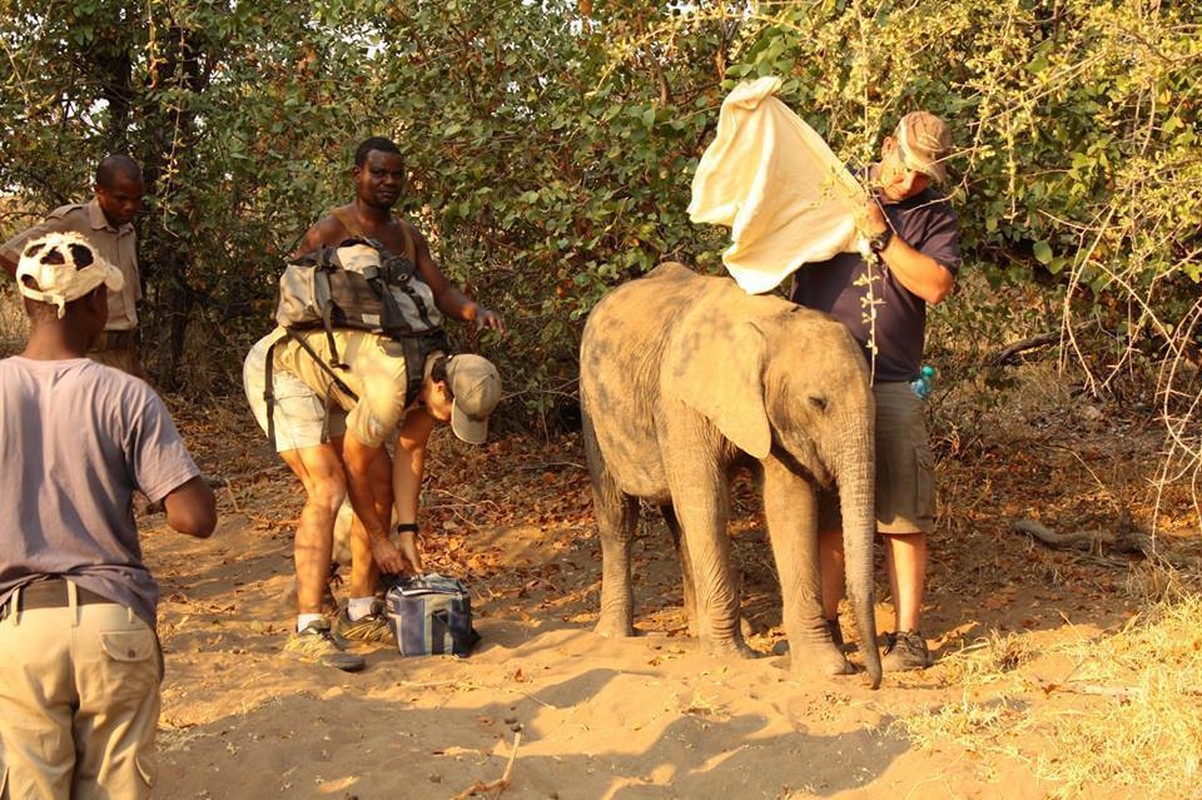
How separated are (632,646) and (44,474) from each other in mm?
4045

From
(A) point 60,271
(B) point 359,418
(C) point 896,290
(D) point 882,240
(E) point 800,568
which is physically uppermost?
(A) point 60,271

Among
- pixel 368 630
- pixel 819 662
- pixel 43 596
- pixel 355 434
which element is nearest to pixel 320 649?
pixel 368 630

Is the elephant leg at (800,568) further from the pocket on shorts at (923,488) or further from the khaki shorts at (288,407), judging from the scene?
the khaki shorts at (288,407)

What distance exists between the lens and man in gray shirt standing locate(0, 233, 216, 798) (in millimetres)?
4195

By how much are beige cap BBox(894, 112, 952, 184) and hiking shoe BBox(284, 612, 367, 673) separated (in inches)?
131

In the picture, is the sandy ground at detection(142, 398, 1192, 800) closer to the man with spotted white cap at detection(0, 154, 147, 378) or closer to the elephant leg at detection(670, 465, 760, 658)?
the elephant leg at detection(670, 465, 760, 658)

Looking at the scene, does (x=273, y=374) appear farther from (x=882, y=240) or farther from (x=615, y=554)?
(x=882, y=240)

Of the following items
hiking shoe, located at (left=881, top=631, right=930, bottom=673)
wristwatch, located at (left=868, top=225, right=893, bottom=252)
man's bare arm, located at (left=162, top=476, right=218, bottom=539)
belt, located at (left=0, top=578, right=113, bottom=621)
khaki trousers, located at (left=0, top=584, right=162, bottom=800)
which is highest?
wristwatch, located at (left=868, top=225, right=893, bottom=252)

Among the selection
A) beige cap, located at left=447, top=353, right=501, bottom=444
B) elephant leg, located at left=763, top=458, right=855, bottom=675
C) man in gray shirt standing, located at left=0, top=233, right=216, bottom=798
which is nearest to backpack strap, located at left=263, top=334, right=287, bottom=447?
beige cap, located at left=447, top=353, right=501, bottom=444

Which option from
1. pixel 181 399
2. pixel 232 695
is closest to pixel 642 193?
pixel 232 695

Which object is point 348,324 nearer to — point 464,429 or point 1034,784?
point 464,429

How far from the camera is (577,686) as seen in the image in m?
6.79

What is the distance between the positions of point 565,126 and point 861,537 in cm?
368

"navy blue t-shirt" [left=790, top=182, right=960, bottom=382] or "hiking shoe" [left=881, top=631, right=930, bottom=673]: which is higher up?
"navy blue t-shirt" [left=790, top=182, right=960, bottom=382]
